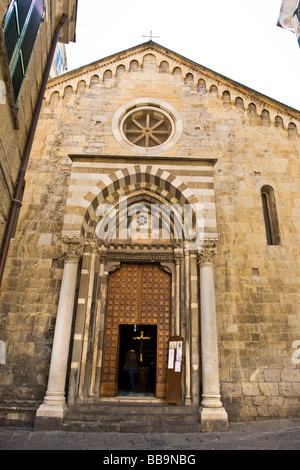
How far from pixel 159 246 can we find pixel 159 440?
4316 mm

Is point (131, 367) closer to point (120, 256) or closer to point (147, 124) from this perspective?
point (120, 256)

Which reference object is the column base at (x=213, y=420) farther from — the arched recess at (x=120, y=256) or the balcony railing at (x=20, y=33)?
the balcony railing at (x=20, y=33)

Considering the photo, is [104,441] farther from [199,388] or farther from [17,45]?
[17,45]

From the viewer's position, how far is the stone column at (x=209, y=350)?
20.3ft

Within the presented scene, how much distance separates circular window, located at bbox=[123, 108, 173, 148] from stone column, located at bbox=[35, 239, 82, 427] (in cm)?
408

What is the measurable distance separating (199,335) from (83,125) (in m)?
6.87

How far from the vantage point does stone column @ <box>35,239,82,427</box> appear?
6.23 m

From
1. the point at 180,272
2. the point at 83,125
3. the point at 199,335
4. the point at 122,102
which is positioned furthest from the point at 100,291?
the point at 122,102

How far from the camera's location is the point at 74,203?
766 centimetres

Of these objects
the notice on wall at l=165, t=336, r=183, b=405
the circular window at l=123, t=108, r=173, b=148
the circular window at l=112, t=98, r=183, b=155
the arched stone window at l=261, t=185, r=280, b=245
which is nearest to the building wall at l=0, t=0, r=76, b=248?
the circular window at l=112, t=98, r=183, b=155

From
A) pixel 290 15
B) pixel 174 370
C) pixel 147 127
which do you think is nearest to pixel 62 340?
pixel 174 370

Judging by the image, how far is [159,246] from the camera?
8.22 m

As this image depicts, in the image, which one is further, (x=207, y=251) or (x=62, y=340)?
(x=207, y=251)

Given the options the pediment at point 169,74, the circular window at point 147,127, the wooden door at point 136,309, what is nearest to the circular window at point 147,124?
the circular window at point 147,127
